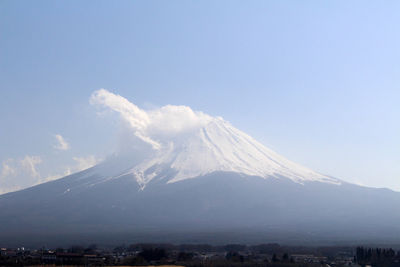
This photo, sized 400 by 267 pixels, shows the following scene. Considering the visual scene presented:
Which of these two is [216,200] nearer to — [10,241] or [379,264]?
[10,241]

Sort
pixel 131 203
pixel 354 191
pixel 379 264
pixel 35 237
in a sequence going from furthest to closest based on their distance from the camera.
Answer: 1. pixel 354 191
2. pixel 131 203
3. pixel 35 237
4. pixel 379 264

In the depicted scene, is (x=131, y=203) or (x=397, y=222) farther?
(x=131, y=203)

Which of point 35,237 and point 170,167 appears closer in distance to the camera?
point 35,237

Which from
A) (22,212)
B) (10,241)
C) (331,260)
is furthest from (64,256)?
(22,212)

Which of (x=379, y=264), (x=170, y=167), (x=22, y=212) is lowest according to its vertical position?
(x=379, y=264)

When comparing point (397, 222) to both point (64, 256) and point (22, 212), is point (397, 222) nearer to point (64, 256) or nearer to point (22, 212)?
point (22, 212)

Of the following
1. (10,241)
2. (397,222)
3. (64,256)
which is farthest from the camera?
(397,222)

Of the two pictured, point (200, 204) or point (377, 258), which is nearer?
point (377, 258)

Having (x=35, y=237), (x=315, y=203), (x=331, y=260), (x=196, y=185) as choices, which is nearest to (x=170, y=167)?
(x=196, y=185)

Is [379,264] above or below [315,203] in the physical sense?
below
